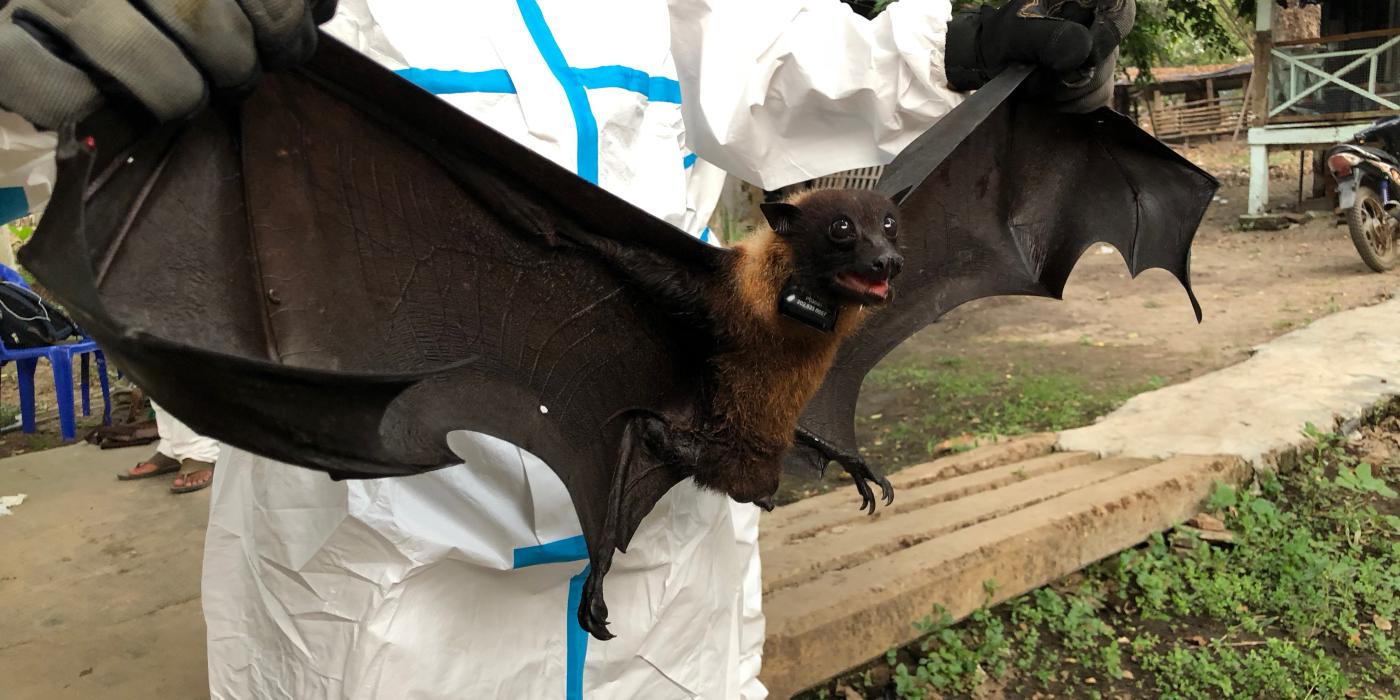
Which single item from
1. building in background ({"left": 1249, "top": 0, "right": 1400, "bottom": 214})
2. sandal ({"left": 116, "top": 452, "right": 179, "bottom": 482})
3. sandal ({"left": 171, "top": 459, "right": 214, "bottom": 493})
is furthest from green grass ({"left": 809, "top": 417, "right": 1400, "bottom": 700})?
building in background ({"left": 1249, "top": 0, "right": 1400, "bottom": 214})

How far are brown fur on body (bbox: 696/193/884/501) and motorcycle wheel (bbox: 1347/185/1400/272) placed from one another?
9475mm

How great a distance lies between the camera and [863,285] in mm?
1700

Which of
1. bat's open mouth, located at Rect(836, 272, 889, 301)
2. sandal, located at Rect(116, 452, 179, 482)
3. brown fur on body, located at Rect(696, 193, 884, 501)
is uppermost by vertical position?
bat's open mouth, located at Rect(836, 272, 889, 301)

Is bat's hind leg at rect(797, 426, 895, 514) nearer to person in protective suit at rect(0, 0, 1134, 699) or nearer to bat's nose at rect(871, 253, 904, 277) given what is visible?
person in protective suit at rect(0, 0, 1134, 699)

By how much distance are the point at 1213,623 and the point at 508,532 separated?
115 inches

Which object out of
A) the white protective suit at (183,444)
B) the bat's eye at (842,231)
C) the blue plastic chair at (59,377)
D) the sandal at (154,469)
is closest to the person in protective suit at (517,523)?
the bat's eye at (842,231)

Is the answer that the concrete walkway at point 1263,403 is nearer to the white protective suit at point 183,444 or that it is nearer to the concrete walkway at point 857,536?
the concrete walkway at point 857,536

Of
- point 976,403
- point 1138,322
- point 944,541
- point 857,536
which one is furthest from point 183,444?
point 1138,322

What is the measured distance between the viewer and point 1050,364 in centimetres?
716

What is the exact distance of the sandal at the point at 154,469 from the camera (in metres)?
5.05

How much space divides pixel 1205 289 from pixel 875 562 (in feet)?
24.4

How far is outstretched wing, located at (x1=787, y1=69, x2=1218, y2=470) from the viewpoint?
2.28 m

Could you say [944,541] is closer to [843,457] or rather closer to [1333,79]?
[843,457]

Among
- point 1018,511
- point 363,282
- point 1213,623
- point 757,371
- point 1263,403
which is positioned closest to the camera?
point 363,282
